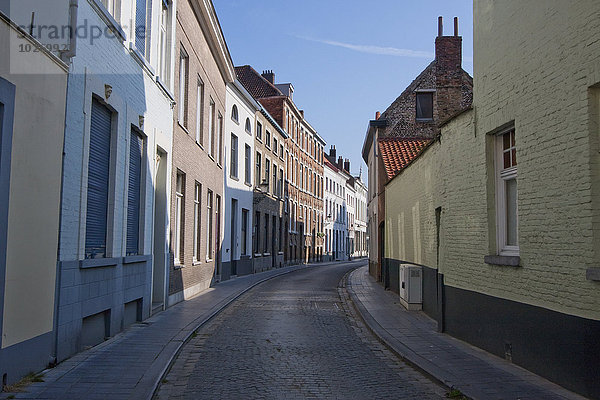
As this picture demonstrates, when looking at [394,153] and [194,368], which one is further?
[394,153]

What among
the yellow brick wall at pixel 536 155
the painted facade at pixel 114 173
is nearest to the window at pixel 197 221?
the painted facade at pixel 114 173

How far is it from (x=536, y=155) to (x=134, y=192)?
7.39 m

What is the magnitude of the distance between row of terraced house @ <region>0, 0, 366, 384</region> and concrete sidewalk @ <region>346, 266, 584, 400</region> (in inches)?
183

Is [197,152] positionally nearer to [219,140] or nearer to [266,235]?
[219,140]

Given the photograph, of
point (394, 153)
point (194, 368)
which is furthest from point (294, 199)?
point (194, 368)

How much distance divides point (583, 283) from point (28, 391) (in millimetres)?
5850

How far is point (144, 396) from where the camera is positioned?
6160mm

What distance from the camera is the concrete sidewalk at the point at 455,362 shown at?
6.43 m

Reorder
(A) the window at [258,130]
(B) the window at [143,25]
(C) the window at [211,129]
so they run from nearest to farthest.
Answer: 1. (B) the window at [143,25]
2. (C) the window at [211,129]
3. (A) the window at [258,130]

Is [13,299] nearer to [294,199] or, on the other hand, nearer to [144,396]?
[144,396]

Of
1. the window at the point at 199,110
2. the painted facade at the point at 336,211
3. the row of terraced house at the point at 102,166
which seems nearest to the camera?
the row of terraced house at the point at 102,166

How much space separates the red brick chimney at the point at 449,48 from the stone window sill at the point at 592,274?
732 inches

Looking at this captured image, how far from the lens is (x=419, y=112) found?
25.1 meters

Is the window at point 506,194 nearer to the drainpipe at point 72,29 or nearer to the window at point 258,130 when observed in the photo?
the drainpipe at point 72,29
